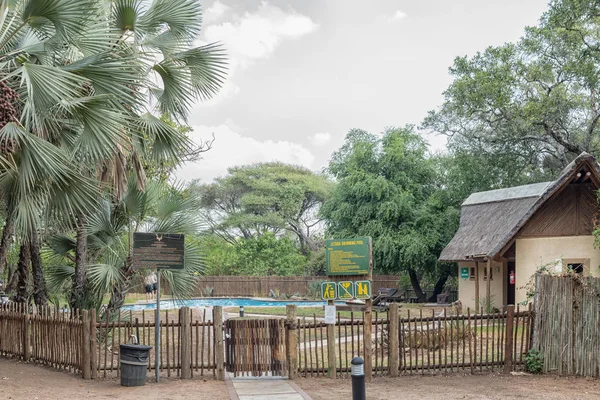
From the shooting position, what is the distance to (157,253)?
1225 cm

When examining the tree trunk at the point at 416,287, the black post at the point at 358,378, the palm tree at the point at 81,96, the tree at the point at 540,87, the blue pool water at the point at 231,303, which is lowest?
the blue pool water at the point at 231,303

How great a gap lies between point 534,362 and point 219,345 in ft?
19.3

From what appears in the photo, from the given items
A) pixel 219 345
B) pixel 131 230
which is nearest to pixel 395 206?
pixel 131 230

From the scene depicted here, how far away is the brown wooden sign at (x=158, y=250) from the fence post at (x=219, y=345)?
118 cm

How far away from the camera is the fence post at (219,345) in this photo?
39.6ft

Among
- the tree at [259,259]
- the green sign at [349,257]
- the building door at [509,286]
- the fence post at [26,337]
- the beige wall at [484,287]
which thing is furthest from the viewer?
the tree at [259,259]

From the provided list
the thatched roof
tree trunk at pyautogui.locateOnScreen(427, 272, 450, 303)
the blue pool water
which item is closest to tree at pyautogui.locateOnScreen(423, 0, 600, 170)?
the thatched roof

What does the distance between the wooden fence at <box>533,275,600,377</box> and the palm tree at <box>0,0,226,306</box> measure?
834 cm

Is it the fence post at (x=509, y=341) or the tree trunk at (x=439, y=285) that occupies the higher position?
the fence post at (x=509, y=341)

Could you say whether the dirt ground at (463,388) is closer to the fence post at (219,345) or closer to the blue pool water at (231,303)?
the fence post at (219,345)

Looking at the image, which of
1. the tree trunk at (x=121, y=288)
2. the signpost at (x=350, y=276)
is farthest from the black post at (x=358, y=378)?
the tree trunk at (x=121, y=288)

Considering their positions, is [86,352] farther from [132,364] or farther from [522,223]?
[522,223]

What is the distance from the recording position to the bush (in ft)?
40.1

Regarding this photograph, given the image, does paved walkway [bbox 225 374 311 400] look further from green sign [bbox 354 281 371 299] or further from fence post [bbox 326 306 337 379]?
green sign [bbox 354 281 371 299]
